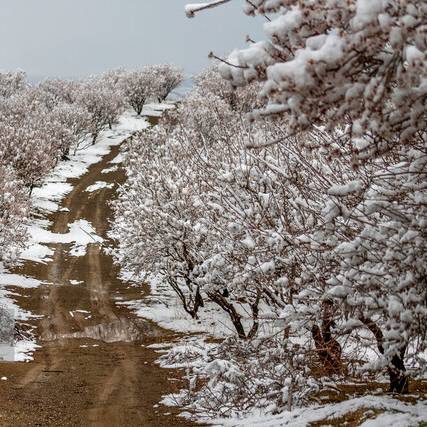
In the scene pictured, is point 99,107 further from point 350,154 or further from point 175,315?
point 350,154

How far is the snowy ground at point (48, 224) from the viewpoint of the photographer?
88.7 ft

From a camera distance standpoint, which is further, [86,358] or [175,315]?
[175,315]

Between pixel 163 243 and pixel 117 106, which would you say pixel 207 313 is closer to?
pixel 163 243

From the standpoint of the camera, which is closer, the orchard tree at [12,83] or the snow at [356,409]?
the snow at [356,409]

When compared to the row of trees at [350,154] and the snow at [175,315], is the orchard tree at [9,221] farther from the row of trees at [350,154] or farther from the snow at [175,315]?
the row of trees at [350,154]

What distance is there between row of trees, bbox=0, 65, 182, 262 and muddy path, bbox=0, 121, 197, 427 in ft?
12.8

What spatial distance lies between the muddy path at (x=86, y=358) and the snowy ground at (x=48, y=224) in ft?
2.28

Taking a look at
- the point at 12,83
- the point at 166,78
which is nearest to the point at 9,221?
the point at 12,83

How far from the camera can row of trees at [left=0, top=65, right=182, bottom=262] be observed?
2873cm

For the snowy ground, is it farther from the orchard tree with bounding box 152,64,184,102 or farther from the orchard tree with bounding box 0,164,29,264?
the orchard tree with bounding box 152,64,184,102

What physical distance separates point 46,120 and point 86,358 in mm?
45592

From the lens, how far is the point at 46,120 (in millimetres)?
60375

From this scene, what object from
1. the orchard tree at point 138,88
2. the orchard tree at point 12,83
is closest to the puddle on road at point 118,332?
the orchard tree at point 138,88

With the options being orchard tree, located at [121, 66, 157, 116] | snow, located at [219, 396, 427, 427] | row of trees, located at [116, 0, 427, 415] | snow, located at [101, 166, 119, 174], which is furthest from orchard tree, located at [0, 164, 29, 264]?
orchard tree, located at [121, 66, 157, 116]
